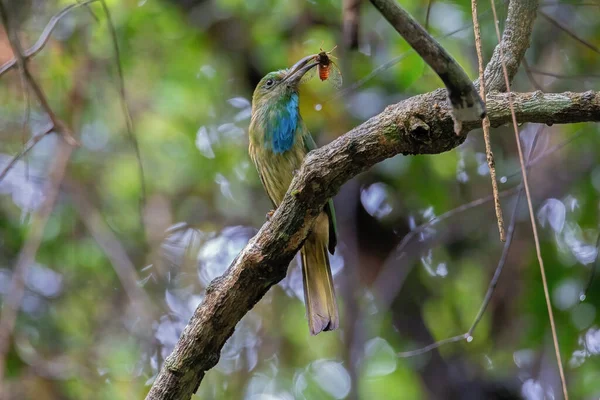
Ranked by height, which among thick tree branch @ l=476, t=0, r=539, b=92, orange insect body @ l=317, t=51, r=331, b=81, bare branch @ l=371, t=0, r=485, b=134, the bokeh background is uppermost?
bare branch @ l=371, t=0, r=485, b=134

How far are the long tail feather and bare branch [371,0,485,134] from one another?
1470 millimetres

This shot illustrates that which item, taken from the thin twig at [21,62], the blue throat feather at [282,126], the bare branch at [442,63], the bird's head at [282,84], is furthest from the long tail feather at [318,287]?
the bare branch at [442,63]

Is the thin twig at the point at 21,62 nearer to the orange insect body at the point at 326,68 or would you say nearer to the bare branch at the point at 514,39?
the orange insect body at the point at 326,68

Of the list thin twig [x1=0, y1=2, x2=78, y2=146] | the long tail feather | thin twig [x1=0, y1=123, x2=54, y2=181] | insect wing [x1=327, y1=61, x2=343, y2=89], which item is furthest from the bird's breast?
thin twig [x1=0, y1=123, x2=54, y2=181]

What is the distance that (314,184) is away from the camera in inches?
102

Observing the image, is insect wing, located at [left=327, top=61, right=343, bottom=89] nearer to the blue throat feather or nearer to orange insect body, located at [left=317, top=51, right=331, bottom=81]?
orange insect body, located at [left=317, top=51, right=331, bottom=81]

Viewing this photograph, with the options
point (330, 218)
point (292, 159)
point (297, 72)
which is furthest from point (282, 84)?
point (330, 218)

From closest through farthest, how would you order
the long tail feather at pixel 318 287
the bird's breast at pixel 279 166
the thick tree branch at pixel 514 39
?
the thick tree branch at pixel 514 39 < the long tail feather at pixel 318 287 < the bird's breast at pixel 279 166

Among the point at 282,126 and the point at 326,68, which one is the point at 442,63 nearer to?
the point at 326,68

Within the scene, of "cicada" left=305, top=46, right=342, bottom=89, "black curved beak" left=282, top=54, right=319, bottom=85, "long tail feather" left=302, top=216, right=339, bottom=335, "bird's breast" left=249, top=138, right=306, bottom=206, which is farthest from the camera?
"black curved beak" left=282, top=54, right=319, bottom=85

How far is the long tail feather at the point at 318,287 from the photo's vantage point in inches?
139

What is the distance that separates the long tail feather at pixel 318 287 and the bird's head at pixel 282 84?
956 millimetres

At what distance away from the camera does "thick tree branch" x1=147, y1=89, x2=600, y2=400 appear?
2.28m

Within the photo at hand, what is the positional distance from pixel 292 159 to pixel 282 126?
0.73 ft
